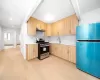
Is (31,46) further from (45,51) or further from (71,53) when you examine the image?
(71,53)

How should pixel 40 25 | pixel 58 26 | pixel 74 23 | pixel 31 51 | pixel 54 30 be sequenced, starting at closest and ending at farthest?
pixel 74 23
pixel 31 51
pixel 58 26
pixel 40 25
pixel 54 30

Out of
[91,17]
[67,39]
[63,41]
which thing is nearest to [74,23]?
[91,17]

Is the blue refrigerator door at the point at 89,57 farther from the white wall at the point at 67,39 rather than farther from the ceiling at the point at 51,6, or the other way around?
the ceiling at the point at 51,6

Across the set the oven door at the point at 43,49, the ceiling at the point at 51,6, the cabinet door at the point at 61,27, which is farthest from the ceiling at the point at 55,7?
the oven door at the point at 43,49

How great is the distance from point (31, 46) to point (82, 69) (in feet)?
8.43

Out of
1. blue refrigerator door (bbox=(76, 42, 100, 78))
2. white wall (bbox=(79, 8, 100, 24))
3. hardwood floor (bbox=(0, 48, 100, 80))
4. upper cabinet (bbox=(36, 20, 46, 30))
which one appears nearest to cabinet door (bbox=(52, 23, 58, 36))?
upper cabinet (bbox=(36, 20, 46, 30))

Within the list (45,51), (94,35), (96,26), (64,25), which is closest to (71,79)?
(94,35)

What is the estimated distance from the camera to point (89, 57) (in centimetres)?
190

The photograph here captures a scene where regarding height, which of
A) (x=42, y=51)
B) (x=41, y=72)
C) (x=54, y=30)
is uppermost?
(x=54, y=30)

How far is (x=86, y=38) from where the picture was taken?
1993 millimetres

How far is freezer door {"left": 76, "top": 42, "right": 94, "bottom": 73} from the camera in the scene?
1.88 meters

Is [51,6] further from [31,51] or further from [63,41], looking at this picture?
[31,51]

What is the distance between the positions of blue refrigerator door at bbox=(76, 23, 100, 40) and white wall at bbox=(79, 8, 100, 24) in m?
0.58

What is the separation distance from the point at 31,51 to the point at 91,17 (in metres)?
3.21
